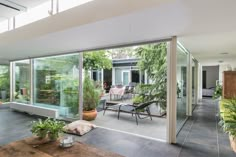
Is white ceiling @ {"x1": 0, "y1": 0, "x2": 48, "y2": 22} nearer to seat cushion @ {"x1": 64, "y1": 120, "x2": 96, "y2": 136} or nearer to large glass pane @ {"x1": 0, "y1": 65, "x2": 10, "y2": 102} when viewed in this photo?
seat cushion @ {"x1": 64, "y1": 120, "x2": 96, "y2": 136}

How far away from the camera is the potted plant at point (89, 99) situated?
5152 mm

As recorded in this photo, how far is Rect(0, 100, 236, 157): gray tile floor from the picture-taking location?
2.97 metres

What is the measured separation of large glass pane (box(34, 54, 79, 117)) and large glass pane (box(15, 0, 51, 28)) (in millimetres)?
1770

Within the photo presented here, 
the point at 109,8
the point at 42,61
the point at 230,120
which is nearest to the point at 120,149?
the point at 230,120

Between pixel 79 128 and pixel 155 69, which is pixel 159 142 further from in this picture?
pixel 155 69

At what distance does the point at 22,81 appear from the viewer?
23.7 feet

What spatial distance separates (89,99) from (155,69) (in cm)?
243

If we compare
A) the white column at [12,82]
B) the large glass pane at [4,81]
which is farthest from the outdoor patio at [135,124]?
the large glass pane at [4,81]

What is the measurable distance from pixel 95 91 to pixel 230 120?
379 centimetres

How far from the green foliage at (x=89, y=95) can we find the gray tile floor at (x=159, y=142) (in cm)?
120

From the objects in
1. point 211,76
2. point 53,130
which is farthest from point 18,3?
point 211,76

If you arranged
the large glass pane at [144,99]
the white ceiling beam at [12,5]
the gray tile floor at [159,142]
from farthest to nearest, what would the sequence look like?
the large glass pane at [144,99] → the gray tile floor at [159,142] → the white ceiling beam at [12,5]

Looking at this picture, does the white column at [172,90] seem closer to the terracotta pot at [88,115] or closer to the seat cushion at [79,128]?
the seat cushion at [79,128]

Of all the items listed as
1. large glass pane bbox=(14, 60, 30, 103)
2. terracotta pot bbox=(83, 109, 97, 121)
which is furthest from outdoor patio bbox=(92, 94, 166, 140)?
large glass pane bbox=(14, 60, 30, 103)
